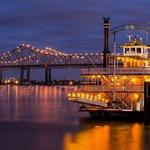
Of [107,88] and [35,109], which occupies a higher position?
[107,88]

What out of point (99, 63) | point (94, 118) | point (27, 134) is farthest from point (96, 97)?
point (99, 63)

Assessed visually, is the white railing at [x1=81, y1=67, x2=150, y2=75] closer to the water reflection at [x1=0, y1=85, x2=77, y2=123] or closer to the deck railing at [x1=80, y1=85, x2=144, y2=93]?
the deck railing at [x1=80, y1=85, x2=144, y2=93]

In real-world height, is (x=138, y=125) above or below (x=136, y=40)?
below

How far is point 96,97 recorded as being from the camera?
50.5 metres

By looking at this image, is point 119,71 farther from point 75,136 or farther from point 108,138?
point 108,138

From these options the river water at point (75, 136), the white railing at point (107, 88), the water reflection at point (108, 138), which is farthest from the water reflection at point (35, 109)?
the water reflection at point (108, 138)

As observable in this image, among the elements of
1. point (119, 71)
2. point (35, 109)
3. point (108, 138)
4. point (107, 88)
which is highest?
point (119, 71)

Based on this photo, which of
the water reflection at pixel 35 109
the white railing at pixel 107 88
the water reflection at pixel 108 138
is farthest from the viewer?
the water reflection at pixel 35 109

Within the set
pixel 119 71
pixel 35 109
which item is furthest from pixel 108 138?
pixel 35 109

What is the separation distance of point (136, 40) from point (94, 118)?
7.84 m

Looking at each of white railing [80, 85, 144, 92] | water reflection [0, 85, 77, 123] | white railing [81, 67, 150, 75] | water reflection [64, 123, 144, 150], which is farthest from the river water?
water reflection [0, 85, 77, 123]

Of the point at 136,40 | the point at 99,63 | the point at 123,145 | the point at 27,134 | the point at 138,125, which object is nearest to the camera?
the point at 123,145

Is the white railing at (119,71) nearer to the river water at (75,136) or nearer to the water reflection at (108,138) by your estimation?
the river water at (75,136)

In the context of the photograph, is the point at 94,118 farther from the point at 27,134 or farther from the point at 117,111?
the point at 27,134
